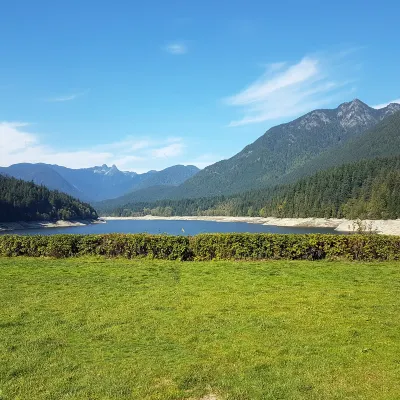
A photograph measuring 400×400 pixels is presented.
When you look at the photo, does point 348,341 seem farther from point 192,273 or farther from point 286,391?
point 192,273

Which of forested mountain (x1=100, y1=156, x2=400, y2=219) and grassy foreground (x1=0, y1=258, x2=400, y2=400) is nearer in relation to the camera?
grassy foreground (x1=0, y1=258, x2=400, y2=400)

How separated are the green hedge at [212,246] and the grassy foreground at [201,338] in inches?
263

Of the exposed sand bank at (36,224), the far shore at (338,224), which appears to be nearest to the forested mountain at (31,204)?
the exposed sand bank at (36,224)

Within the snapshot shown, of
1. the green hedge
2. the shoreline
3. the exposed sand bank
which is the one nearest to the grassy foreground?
the green hedge

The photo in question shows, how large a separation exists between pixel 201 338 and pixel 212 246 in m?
15.5

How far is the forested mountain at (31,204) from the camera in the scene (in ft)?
424

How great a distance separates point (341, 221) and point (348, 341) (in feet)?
392

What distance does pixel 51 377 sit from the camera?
24.0ft

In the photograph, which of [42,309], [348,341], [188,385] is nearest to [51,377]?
[188,385]

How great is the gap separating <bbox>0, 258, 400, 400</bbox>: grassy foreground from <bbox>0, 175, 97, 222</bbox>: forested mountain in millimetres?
122577

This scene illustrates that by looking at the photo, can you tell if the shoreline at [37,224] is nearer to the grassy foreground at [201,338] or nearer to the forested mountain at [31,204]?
the forested mountain at [31,204]

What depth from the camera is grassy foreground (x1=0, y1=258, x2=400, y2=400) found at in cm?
700

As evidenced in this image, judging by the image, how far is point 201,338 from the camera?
9383 millimetres

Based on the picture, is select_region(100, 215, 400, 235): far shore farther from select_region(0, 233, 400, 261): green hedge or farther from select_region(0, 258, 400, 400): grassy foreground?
select_region(0, 258, 400, 400): grassy foreground
